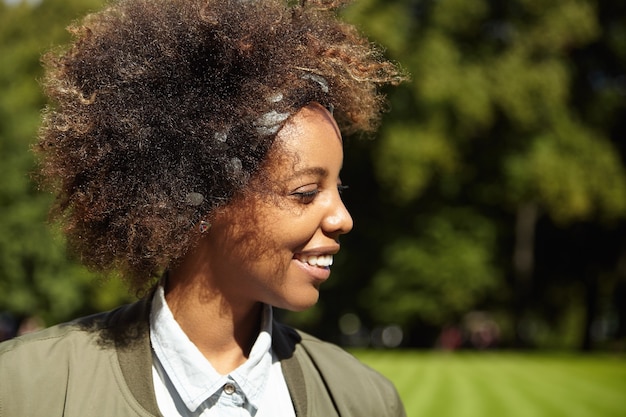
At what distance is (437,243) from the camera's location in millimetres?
27516

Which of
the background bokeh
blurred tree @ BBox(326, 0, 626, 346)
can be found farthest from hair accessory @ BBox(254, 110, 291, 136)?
blurred tree @ BBox(326, 0, 626, 346)

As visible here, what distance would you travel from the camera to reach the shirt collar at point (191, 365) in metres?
2.42

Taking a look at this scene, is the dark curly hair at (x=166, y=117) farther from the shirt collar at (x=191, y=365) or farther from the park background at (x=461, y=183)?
the park background at (x=461, y=183)

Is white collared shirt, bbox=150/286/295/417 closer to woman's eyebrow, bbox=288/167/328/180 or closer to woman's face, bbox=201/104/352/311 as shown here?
woman's face, bbox=201/104/352/311

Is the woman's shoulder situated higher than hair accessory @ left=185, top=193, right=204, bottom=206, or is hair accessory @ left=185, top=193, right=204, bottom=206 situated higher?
hair accessory @ left=185, top=193, right=204, bottom=206

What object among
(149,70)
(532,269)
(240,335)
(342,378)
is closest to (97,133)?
(149,70)

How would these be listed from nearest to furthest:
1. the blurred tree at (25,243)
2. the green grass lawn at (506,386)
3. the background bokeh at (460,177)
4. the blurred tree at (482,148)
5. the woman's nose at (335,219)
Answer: the woman's nose at (335,219)
the green grass lawn at (506,386)
the blurred tree at (25,243)
the background bokeh at (460,177)
the blurred tree at (482,148)

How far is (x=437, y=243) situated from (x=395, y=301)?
2.32 m

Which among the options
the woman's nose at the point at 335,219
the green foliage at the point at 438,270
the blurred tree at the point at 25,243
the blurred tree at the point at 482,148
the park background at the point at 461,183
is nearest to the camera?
the woman's nose at the point at 335,219

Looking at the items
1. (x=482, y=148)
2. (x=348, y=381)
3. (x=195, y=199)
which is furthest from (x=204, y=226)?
(x=482, y=148)

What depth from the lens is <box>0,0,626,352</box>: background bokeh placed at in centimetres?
2344

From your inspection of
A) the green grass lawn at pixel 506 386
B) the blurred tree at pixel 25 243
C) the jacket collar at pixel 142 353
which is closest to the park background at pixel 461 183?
the blurred tree at pixel 25 243

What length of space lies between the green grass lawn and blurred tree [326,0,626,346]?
16.0 feet

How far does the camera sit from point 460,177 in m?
27.2
